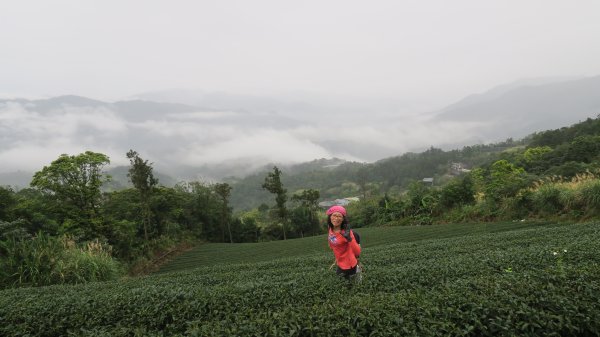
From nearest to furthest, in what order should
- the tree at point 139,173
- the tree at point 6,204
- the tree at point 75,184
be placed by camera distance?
the tree at point 6,204, the tree at point 75,184, the tree at point 139,173

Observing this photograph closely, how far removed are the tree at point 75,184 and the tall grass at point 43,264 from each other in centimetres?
925

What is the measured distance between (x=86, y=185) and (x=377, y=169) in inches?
4697

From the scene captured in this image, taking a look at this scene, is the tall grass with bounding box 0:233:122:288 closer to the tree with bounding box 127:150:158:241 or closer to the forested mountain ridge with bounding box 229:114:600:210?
the tree with bounding box 127:150:158:241

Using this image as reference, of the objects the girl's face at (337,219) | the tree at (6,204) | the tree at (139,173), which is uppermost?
the tree at (139,173)

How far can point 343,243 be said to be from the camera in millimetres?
5086

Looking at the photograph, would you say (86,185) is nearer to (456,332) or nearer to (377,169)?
(456,332)

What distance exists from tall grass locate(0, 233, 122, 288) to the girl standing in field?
27.6 ft

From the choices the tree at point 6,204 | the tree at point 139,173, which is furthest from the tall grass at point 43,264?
the tree at point 139,173

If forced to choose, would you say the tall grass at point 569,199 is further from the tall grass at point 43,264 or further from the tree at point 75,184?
the tree at point 75,184

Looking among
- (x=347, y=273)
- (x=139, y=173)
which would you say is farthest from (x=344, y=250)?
(x=139, y=173)

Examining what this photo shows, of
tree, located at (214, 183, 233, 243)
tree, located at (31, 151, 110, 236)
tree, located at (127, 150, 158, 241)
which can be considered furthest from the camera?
tree, located at (214, 183, 233, 243)

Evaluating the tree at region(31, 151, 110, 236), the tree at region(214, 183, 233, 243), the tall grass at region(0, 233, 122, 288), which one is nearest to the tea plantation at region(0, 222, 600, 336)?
the tall grass at region(0, 233, 122, 288)

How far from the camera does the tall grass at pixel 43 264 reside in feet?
30.1

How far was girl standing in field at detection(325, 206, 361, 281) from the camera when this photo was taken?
4.97 metres
